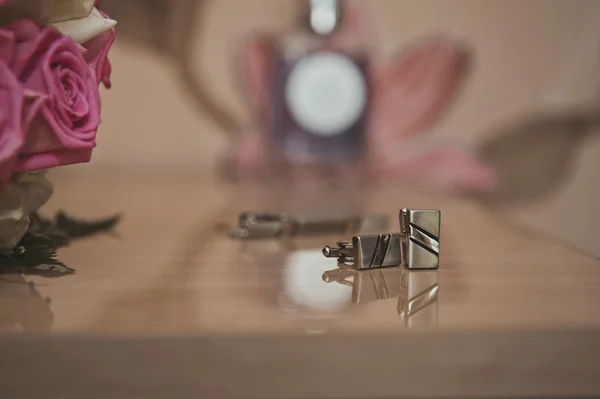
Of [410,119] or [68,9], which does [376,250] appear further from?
[410,119]

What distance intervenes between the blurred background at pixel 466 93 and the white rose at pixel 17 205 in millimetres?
583

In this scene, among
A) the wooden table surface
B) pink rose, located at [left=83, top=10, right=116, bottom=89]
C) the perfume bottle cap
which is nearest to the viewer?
the wooden table surface

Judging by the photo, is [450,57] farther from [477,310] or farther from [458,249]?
[477,310]

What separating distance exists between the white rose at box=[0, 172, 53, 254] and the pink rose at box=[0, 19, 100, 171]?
3cm

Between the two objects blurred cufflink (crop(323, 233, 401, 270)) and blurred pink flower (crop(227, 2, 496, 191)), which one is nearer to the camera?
blurred cufflink (crop(323, 233, 401, 270))

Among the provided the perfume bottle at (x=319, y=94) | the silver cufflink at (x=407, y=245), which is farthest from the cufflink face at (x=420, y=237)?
the perfume bottle at (x=319, y=94)

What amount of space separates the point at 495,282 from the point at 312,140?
552mm

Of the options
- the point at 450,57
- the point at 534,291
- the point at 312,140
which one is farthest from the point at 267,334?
the point at 450,57

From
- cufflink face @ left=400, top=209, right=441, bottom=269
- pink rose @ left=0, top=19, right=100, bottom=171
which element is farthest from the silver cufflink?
pink rose @ left=0, top=19, right=100, bottom=171

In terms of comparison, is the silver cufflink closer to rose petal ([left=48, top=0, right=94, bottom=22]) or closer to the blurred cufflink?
the blurred cufflink

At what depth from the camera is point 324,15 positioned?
0.83 metres

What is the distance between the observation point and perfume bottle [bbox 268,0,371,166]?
85 cm

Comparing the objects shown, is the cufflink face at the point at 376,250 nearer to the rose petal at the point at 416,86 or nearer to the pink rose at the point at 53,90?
the pink rose at the point at 53,90

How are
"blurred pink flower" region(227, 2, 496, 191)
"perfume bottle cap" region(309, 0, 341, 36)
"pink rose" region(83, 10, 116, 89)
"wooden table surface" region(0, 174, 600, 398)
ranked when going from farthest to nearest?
"blurred pink flower" region(227, 2, 496, 191), "perfume bottle cap" region(309, 0, 341, 36), "pink rose" region(83, 10, 116, 89), "wooden table surface" region(0, 174, 600, 398)
